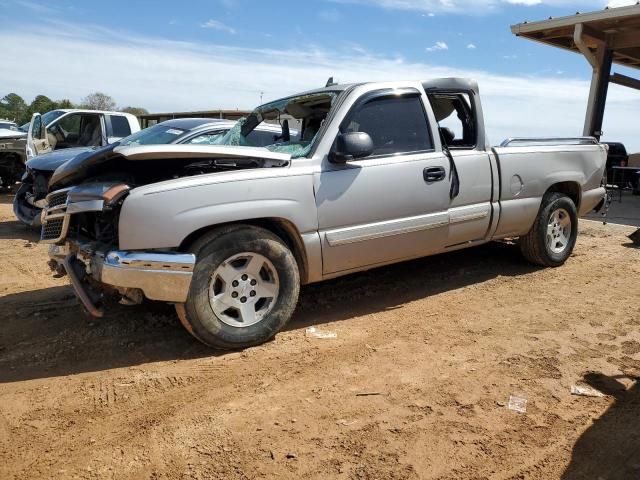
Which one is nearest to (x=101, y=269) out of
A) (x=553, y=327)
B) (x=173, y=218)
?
(x=173, y=218)

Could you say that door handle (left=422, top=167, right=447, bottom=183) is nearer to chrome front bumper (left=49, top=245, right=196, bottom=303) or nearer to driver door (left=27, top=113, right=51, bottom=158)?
chrome front bumper (left=49, top=245, right=196, bottom=303)

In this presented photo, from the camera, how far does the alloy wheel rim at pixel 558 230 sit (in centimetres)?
583

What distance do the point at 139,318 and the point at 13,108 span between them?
169 feet

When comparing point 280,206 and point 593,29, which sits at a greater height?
point 593,29

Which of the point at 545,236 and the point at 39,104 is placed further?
the point at 39,104

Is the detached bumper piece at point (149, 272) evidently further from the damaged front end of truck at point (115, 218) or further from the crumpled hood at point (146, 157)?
the crumpled hood at point (146, 157)

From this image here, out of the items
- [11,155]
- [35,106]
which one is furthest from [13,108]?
[11,155]

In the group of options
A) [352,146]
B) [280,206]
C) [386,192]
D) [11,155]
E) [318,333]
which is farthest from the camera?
[11,155]

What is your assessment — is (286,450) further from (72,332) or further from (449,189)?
(449,189)

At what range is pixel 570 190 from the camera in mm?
6086

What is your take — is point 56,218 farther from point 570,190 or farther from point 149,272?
point 570,190

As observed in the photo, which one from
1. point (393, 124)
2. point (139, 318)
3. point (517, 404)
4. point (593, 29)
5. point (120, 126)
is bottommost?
point (139, 318)

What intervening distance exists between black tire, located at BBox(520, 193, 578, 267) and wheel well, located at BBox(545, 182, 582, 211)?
4.1 inches

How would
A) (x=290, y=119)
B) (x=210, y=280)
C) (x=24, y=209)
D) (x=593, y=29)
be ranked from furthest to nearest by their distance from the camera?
(x=593, y=29) → (x=24, y=209) → (x=290, y=119) → (x=210, y=280)
